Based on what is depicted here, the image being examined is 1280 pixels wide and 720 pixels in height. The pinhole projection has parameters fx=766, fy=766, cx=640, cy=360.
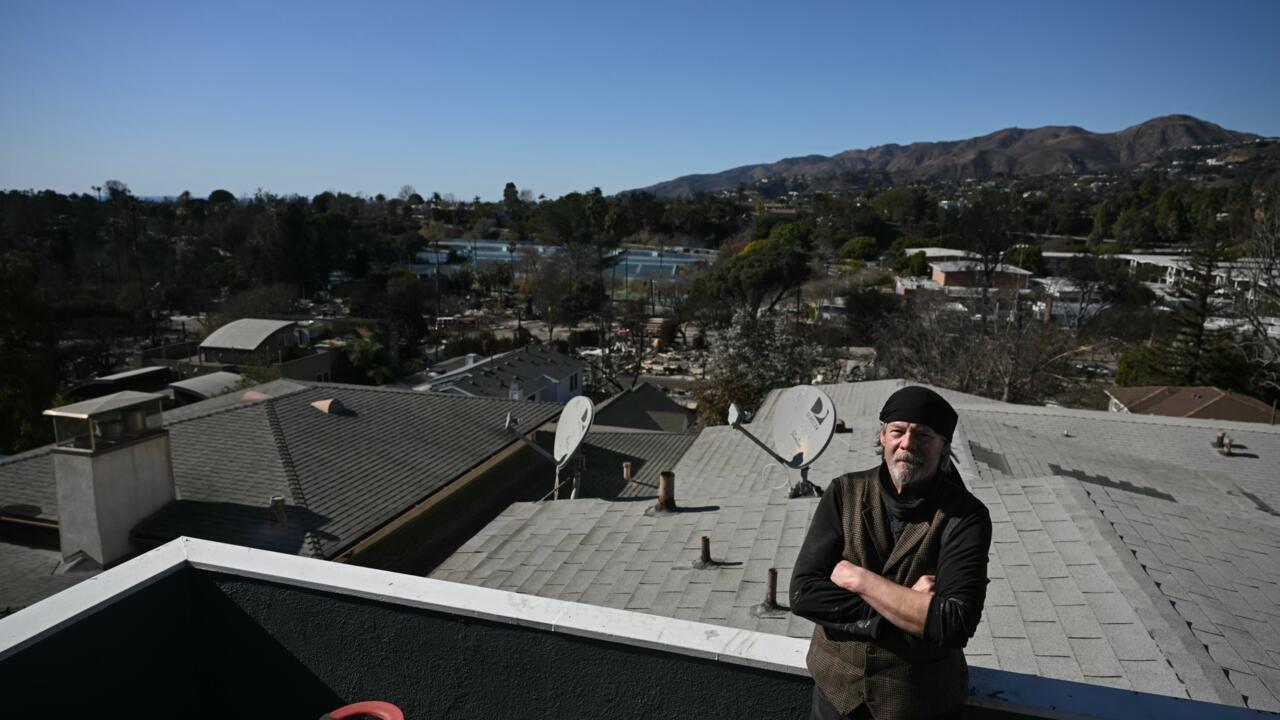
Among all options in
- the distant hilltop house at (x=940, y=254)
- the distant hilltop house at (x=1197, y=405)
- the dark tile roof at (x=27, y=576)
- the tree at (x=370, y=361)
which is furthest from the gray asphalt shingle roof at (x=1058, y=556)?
the distant hilltop house at (x=940, y=254)

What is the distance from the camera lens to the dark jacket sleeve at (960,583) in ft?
5.63

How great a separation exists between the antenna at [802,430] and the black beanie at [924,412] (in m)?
5.12

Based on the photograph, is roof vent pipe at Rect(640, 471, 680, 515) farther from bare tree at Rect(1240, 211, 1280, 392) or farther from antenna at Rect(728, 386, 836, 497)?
bare tree at Rect(1240, 211, 1280, 392)

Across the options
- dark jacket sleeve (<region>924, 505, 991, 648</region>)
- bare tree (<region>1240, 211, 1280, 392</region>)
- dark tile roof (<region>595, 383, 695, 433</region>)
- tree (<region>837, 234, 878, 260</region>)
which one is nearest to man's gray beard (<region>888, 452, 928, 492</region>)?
dark jacket sleeve (<region>924, 505, 991, 648</region>)

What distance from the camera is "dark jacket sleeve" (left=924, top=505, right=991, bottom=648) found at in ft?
5.63

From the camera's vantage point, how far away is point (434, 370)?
29078 mm

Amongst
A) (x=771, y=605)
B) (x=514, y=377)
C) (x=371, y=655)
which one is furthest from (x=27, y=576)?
(x=514, y=377)

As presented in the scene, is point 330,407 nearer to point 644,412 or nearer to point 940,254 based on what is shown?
point 644,412

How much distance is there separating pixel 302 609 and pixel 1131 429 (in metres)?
12.2

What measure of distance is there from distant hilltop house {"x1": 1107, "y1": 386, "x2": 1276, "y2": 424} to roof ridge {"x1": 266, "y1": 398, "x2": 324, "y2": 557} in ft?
55.7

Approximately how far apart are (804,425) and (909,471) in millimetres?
5811

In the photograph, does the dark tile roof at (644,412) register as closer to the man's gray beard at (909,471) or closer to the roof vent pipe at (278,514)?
the roof vent pipe at (278,514)

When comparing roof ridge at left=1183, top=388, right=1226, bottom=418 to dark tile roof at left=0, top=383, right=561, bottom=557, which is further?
roof ridge at left=1183, top=388, right=1226, bottom=418

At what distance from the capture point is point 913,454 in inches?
75.7
